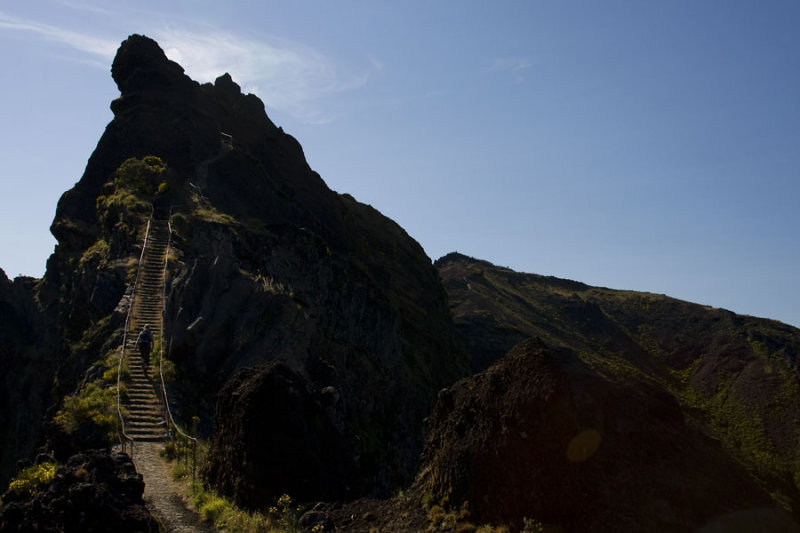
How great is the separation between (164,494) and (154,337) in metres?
12.9

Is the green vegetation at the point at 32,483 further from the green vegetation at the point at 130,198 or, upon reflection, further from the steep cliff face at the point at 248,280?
the green vegetation at the point at 130,198

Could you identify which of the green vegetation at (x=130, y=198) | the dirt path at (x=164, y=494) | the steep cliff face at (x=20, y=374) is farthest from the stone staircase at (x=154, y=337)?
the steep cliff face at (x=20, y=374)

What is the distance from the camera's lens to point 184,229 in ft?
123

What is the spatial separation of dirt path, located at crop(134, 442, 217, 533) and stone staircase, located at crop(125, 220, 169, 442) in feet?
A: 3.95

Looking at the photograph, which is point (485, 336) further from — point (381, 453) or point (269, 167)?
point (381, 453)

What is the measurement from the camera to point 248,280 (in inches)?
1187

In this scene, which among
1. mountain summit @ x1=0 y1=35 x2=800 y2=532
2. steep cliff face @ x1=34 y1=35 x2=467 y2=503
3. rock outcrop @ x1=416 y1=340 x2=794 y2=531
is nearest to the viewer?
rock outcrop @ x1=416 y1=340 x2=794 y2=531

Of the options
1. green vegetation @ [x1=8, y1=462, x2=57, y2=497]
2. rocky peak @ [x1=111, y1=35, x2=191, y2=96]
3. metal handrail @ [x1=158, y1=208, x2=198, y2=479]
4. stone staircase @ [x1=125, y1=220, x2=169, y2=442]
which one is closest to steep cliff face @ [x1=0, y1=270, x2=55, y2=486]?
stone staircase @ [x1=125, y1=220, x2=169, y2=442]

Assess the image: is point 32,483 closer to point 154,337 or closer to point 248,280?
point 154,337

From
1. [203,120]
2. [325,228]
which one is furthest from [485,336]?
[203,120]

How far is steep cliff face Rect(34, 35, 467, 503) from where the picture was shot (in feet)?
80.5

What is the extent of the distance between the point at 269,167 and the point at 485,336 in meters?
42.4

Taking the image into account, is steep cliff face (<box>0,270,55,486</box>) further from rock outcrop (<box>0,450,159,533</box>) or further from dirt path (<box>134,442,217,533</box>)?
rock outcrop (<box>0,450,159,533</box>)

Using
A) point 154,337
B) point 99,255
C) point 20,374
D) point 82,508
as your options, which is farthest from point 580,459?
point 20,374
